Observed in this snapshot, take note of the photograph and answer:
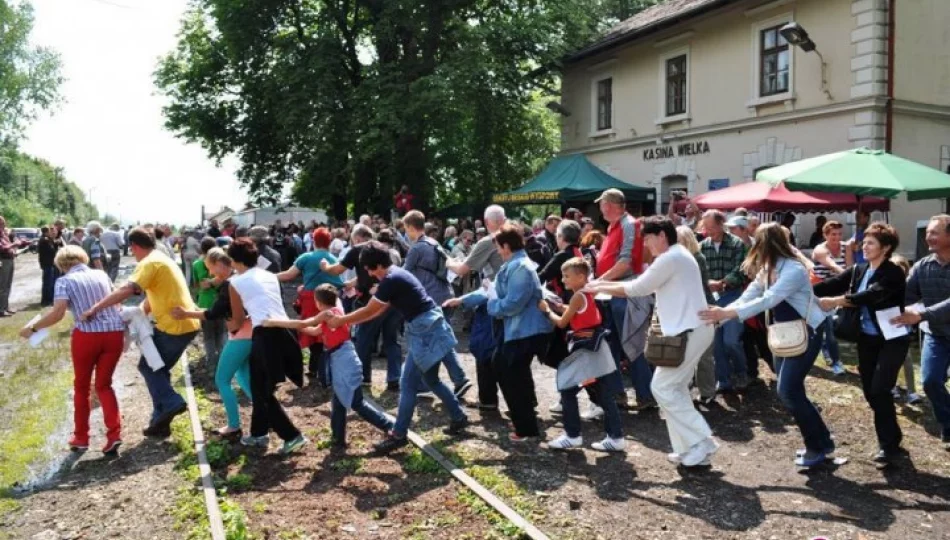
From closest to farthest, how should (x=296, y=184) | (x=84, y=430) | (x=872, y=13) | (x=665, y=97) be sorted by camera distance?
1. (x=84, y=430)
2. (x=872, y=13)
3. (x=665, y=97)
4. (x=296, y=184)

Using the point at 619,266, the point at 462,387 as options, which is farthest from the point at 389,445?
the point at 619,266

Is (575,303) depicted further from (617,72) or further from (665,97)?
(617,72)

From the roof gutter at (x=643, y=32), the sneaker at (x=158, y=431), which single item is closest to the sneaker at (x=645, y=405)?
the sneaker at (x=158, y=431)

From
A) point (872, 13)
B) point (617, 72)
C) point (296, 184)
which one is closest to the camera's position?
point (872, 13)

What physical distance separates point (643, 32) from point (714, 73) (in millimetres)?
2839

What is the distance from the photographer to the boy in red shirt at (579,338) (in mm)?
→ 6340

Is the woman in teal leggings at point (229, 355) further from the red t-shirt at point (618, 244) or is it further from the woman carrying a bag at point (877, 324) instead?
the woman carrying a bag at point (877, 324)

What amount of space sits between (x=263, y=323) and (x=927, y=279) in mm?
5422

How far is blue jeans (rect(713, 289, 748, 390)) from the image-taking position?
8.27m

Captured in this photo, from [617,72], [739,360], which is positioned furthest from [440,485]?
[617,72]

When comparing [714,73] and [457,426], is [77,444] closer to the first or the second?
[457,426]

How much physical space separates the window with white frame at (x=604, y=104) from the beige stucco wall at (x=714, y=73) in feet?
0.84

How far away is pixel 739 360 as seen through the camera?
8453 millimetres

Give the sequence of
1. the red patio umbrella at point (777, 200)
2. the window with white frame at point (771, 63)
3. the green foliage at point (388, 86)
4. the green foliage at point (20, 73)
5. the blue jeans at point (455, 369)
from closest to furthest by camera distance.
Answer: the blue jeans at point (455, 369), the red patio umbrella at point (777, 200), the window with white frame at point (771, 63), the green foliage at point (388, 86), the green foliage at point (20, 73)
